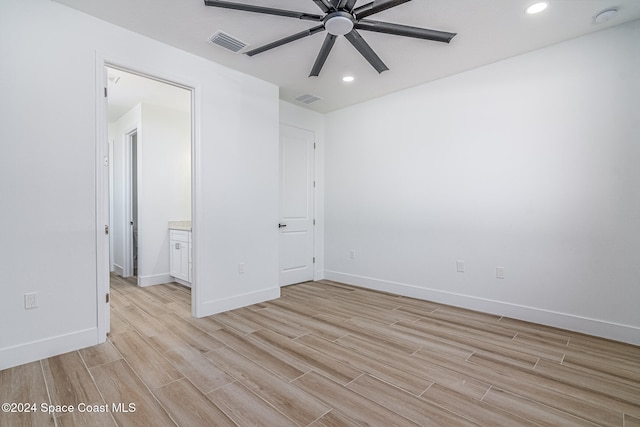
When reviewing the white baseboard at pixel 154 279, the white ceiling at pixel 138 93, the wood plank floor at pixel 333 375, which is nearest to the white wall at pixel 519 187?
the wood plank floor at pixel 333 375

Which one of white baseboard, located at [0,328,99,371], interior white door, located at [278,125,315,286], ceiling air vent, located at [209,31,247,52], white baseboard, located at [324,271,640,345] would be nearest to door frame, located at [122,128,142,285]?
interior white door, located at [278,125,315,286]

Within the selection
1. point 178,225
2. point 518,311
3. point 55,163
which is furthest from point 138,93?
point 518,311

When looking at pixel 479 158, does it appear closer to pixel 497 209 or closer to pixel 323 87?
pixel 497 209

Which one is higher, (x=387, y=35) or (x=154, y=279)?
(x=387, y=35)

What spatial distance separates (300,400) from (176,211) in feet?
13.2

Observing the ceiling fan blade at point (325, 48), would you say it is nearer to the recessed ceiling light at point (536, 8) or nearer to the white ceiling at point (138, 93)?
the recessed ceiling light at point (536, 8)

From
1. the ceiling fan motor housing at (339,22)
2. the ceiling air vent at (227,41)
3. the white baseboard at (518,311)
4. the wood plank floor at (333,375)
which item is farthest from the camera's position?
the ceiling air vent at (227,41)

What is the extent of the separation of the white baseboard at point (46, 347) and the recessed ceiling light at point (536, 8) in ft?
14.3

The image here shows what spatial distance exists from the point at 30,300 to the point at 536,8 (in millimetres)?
4457

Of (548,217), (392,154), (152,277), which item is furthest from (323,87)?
(152,277)

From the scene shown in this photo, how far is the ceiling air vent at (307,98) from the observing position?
14.0ft

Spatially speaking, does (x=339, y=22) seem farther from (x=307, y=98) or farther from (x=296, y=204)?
(x=296, y=204)

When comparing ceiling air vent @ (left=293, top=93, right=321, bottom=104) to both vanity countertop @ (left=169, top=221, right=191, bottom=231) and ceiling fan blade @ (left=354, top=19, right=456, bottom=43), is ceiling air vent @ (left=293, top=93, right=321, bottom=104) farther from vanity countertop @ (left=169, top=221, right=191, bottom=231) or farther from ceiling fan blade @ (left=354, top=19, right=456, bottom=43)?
vanity countertop @ (left=169, top=221, right=191, bottom=231)

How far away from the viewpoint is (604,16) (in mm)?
2473
